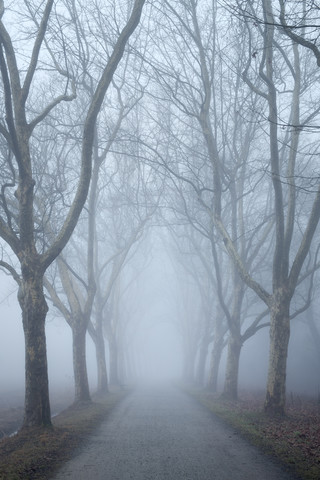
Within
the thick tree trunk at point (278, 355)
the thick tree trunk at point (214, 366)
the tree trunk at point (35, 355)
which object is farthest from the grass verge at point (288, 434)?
the thick tree trunk at point (214, 366)

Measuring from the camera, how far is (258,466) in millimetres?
6383

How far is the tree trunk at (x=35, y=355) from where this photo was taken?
9438 millimetres

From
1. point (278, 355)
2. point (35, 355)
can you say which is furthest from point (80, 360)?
point (278, 355)

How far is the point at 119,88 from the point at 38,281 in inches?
385

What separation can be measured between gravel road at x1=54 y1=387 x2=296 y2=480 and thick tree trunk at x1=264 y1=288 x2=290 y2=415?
167 cm

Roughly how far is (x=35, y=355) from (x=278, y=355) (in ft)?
21.1

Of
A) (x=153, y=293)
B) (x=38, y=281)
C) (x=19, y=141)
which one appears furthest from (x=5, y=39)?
(x=153, y=293)

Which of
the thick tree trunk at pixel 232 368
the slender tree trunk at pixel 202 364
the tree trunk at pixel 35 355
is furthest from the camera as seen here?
the slender tree trunk at pixel 202 364

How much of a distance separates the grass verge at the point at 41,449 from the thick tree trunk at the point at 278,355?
4.66m

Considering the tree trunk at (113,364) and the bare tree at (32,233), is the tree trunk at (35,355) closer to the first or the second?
the bare tree at (32,233)

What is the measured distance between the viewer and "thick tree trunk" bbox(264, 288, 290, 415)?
11.6m

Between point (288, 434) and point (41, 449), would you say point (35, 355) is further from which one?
point (288, 434)

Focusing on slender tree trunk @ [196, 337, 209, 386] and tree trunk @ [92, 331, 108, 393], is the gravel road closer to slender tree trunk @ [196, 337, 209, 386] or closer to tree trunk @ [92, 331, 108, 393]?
tree trunk @ [92, 331, 108, 393]

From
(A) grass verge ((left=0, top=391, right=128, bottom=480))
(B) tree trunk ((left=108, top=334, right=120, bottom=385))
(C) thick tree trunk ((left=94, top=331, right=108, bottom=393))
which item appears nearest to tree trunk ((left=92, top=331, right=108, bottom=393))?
(C) thick tree trunk ((left=94, top=331, right=108, bottom=393))
